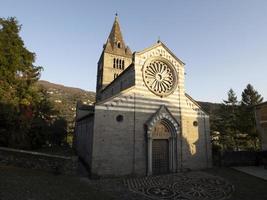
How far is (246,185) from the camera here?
1320 cm

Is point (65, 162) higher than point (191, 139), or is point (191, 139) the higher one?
point (191, 139)

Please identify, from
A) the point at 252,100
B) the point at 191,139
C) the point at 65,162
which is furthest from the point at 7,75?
the point at 252,100

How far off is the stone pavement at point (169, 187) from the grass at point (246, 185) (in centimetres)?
51

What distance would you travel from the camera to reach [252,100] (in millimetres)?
34094

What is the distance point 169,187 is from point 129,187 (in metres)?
2.72

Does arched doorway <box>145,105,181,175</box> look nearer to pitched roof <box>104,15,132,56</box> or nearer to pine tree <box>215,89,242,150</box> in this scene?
pine tree <box>215,89,242,150</box>

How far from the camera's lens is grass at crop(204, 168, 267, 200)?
11.0 meters

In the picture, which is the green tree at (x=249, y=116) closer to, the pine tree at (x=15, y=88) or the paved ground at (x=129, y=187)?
the paved ground at (x=129, y=187)

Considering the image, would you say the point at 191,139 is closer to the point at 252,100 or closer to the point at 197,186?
the point at 197,186

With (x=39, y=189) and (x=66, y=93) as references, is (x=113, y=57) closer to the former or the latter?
(x=39, y=189)

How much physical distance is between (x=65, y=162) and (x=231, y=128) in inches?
1051

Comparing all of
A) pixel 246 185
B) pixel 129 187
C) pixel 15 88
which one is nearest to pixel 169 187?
pixel 129 187

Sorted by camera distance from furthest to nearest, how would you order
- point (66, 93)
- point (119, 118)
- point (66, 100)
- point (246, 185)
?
1. point (66, 93)
2. point (66, 100)
3. point (119, 118)
4. point (246, 185)

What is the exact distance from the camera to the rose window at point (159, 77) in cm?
1862
